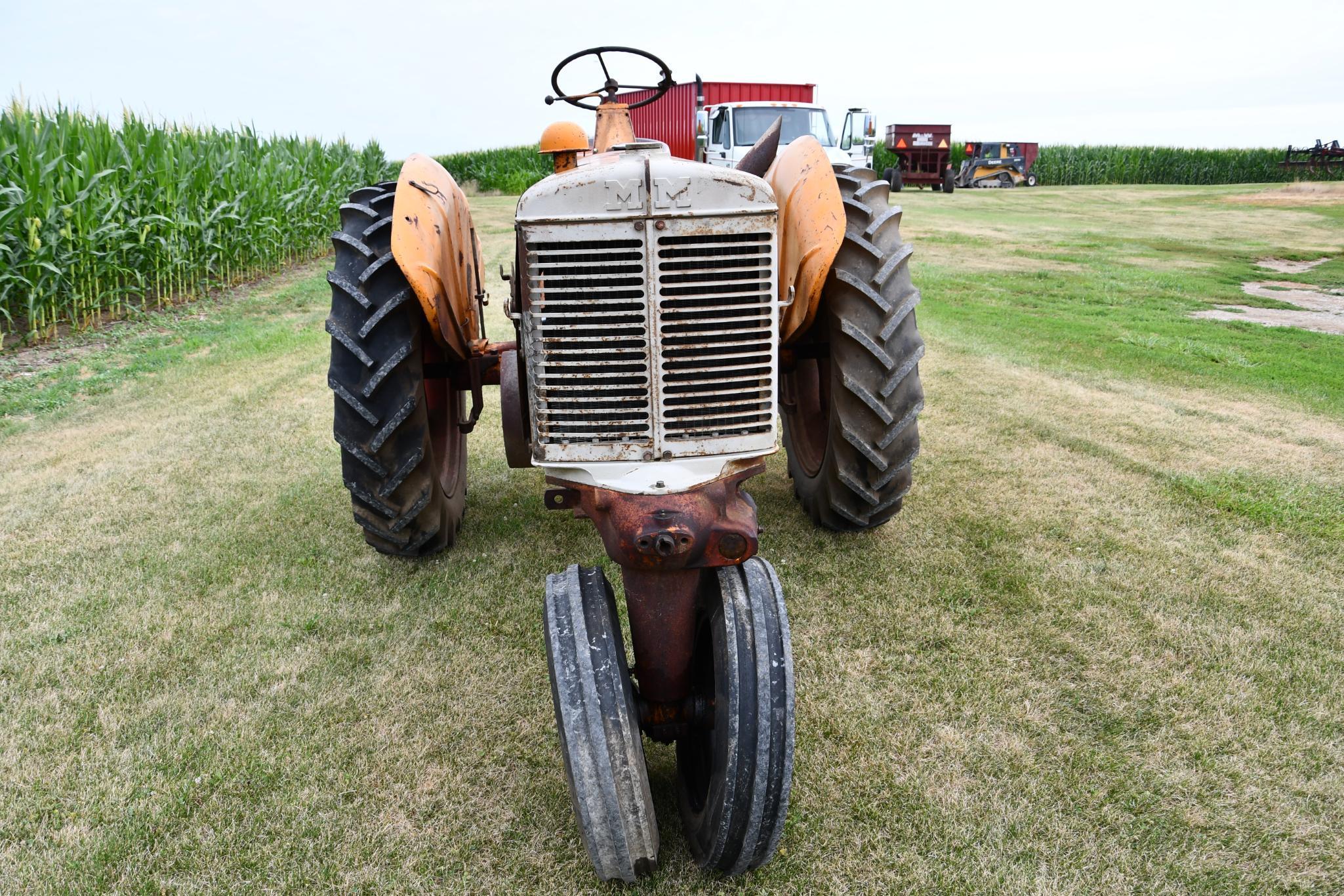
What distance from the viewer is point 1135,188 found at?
3180 cm

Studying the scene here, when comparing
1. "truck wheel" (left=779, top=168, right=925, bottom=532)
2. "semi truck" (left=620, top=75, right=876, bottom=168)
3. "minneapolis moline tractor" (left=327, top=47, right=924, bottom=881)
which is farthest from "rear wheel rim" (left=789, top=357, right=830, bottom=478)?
"semi truck" (left=620, top=75, right=876, bottom=168)

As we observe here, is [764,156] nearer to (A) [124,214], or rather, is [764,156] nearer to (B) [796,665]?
(B) [796,665]

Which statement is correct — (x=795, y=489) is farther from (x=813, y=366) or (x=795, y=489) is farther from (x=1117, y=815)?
(x=1117, y=815)

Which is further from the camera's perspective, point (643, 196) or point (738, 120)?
point (738, 120)

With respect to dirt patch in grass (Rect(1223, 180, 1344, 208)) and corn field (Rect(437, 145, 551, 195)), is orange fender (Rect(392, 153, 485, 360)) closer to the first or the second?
dirt patch in grass (Rect(1223, 180, 1344, 208))

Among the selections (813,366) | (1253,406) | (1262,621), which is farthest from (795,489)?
(1253,406)

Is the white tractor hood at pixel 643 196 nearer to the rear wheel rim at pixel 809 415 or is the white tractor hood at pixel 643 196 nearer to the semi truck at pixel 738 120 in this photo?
the rear wheel rim at pixel 809 415

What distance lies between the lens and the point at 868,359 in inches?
124

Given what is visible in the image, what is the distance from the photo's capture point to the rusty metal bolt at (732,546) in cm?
201

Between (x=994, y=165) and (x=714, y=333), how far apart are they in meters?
33.8

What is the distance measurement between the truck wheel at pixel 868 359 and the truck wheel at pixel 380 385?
1454 millimetres

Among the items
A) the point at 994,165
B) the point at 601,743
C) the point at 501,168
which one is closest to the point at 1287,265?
the point at 601,743

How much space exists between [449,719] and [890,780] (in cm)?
134

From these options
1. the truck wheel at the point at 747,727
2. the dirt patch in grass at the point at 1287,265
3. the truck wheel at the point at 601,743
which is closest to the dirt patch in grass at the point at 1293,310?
the dirt patch in grass at the point at 1287,265
